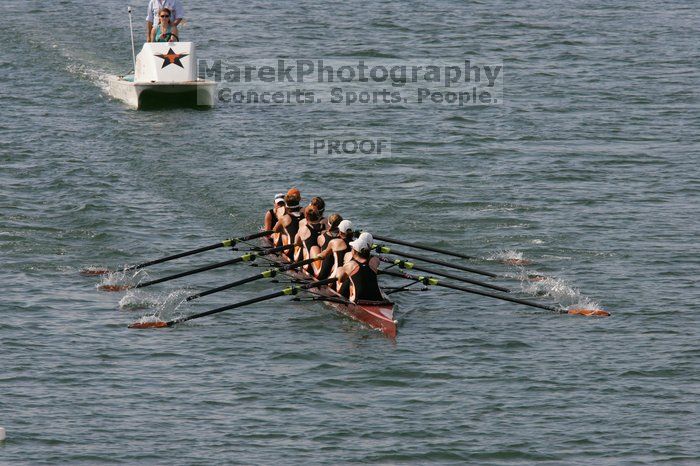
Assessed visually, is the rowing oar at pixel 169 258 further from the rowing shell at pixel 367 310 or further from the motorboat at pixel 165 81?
the motorboat at pixel 165 81

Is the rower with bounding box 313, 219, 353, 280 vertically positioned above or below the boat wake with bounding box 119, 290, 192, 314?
above

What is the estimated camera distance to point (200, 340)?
24.2 metres

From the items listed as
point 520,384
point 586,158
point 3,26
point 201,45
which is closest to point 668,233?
point 586,158

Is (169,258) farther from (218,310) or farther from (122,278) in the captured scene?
(218,310)

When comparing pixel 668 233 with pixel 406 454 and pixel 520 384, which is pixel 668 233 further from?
pixel 406 454

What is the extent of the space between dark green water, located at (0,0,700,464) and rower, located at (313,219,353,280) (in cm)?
83

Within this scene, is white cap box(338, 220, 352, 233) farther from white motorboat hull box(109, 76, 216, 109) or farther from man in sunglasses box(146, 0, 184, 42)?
man in sunglasses box(146, 0, 184, 42)

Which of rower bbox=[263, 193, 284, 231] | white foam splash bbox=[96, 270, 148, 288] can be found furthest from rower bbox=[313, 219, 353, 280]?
white foam splash bbox=[96, 270, 148, 288]

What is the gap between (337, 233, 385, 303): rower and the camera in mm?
24547

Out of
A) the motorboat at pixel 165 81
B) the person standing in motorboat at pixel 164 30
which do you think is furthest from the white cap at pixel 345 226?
the person standing in motorboat at pixel 164 30

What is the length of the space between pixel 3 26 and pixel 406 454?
40.4 m

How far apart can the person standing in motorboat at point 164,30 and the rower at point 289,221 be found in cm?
1380

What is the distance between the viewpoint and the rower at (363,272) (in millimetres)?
24547

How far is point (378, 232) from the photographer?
31.1 m
